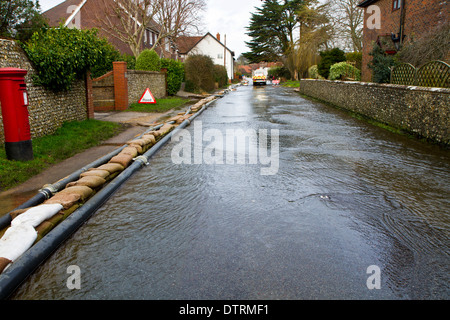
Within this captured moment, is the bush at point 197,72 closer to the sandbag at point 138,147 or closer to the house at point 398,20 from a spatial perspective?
the house at point 398,20

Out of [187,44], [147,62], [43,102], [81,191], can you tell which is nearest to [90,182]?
[81,191]

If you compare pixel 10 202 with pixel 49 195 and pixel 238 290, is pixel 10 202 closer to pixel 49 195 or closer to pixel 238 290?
pixel 49 195

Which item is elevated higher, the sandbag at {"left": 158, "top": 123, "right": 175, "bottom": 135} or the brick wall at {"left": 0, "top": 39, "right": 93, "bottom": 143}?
the brick wall at {"left": 0, "top": 39, "right": 93, "bottom": 143}

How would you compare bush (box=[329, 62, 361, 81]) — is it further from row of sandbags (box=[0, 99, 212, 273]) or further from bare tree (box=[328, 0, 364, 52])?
row of sandbags (box=[0, 99, 212, 273])

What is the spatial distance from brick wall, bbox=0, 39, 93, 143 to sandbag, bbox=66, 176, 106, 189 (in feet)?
10.5

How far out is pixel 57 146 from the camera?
8258 mm

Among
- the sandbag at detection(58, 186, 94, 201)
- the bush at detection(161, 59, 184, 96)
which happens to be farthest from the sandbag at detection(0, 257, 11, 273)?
the bush at detection(161, 59, 184, 96)

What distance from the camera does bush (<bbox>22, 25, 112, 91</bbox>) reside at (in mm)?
8797

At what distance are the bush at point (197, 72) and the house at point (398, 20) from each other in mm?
11763

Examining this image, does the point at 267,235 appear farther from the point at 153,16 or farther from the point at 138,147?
the point at 153,16

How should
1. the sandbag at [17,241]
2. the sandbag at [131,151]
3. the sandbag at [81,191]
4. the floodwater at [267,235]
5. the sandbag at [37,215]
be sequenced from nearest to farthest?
the floodwater at [267,235] < the sandbag at [17,241] < the sandbag at [37,215] < the sandbag at [81,191] < the sandbag at [131,151]

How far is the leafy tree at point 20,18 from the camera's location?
14.6 metres

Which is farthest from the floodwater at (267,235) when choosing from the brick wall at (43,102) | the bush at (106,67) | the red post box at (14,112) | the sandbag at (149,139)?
the bush at (106,67)

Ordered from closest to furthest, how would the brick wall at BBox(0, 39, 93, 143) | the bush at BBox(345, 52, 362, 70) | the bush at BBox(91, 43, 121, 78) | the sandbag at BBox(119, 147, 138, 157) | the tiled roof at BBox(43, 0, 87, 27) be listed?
1. the sandbag at BBox(119, 147, 138, 157)
2. the brick wall at BBox(0, 39, 93, 143)
3. the bush at BBox(91, 43, 121, 78)
4. the bush at BBox(345, 52, 362, 70)
5. the tiled roof at BBox(43, 0, 87, 27)
